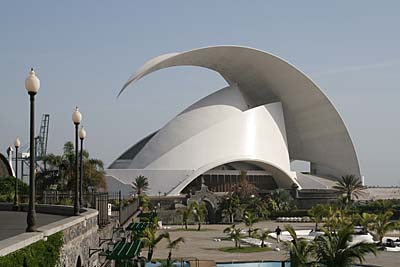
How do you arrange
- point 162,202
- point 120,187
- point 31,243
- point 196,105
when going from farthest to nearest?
point 196,105
point 120,187
point 162,202
point 31,243

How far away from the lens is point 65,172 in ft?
121

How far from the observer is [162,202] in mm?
51094

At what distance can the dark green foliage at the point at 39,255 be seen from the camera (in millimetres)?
6657

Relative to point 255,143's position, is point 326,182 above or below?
below

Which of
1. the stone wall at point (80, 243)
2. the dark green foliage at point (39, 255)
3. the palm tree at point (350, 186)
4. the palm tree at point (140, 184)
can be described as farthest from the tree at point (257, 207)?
the dark green foliage at point (39, 255)

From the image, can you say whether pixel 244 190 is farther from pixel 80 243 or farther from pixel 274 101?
pixel 80 243

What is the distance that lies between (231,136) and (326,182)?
10.7m

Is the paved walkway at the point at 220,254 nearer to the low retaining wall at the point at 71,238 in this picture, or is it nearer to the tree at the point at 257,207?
the low retaining wall at the point at 71,238

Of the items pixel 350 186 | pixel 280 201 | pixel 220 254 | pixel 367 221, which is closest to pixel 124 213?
pixel 220 254

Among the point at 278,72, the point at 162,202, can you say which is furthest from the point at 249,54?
the point at 162,202

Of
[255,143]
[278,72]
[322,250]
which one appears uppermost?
[278,72]

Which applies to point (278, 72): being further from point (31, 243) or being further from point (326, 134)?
point (31, 243)

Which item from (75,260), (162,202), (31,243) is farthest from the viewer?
(162,202)

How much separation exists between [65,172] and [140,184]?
19083 millimetres
